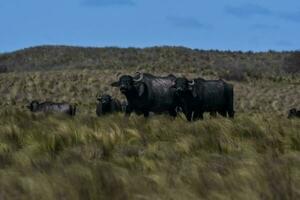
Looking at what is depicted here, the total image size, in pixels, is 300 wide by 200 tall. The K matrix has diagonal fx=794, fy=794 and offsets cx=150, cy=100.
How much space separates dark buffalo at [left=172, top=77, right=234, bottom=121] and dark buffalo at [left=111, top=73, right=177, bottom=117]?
1.20 feet

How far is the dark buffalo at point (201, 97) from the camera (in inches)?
935

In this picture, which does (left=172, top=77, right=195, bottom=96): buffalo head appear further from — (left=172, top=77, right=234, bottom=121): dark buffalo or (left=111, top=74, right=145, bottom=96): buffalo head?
(left=111, top=74, right=145, bottom=96): buffalo head

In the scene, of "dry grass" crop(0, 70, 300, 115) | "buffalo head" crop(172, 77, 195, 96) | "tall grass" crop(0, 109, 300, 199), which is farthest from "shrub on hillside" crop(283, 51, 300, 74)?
"tall grass" crop(0, 109, 300, 199)

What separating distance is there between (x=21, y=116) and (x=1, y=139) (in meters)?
4.91

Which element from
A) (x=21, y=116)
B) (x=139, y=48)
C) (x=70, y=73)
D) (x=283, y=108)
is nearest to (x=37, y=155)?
(x=21, y=116)

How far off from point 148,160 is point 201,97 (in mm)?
16061

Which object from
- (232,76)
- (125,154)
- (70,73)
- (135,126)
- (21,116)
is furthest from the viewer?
(232,76)

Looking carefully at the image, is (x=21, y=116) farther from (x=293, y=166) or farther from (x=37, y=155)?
(x=293, y=166)

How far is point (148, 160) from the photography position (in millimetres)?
8789

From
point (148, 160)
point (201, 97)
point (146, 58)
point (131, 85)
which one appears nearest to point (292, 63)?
point (146, 58)

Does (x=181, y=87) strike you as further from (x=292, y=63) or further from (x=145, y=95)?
(x=292, y=63)

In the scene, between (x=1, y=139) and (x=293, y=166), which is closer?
(x=293, y=166)

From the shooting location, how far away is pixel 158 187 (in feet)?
23.5

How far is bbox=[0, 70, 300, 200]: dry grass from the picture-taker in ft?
22.6
